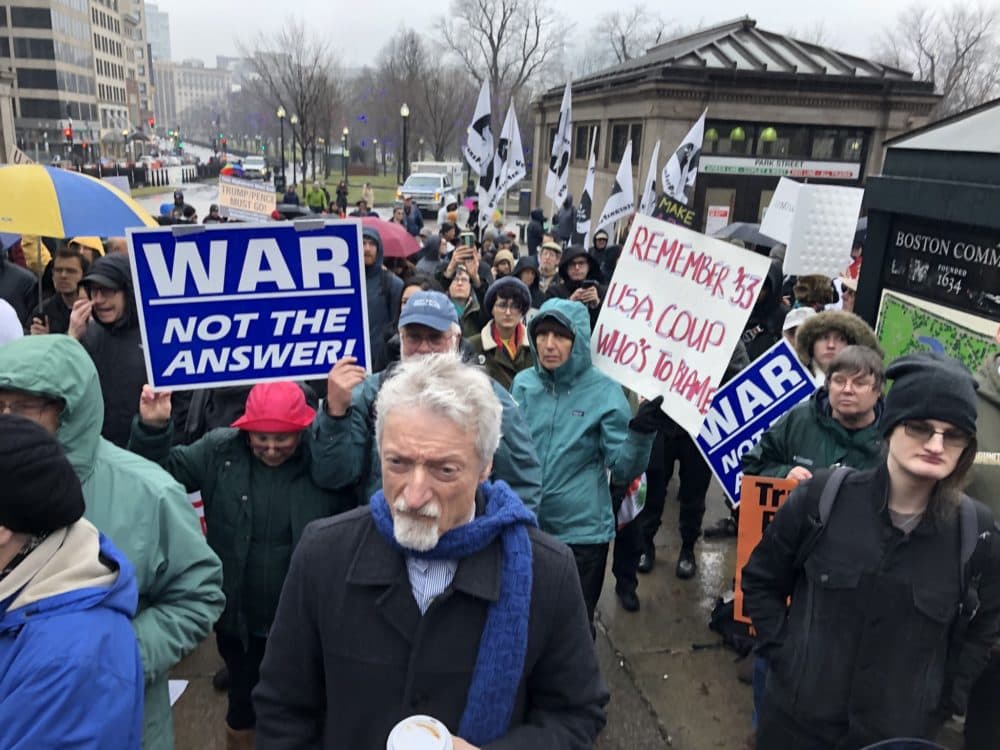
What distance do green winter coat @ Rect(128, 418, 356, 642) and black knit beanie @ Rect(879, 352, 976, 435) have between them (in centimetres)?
214

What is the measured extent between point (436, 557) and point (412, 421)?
31 cm

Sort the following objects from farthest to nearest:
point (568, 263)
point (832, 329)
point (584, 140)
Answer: point (584, 140) → point (568, 263) → point (832, 329)

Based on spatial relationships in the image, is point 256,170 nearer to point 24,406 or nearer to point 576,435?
point 576,435

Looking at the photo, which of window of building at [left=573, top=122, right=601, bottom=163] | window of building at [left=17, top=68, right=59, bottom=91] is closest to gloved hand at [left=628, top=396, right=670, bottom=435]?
window of building at [left=573, top=122, right=601, bottom=163]

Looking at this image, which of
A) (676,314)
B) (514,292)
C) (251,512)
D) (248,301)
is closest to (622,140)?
(514,292)

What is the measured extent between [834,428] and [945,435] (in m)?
0.99

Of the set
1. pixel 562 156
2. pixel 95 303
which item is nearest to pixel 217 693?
pixel 95 303

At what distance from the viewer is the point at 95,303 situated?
407cm

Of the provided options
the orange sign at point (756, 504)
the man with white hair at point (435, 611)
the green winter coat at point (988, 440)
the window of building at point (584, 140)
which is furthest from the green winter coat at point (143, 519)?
the window of building at point (584, 140)

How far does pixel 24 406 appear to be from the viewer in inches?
82.1

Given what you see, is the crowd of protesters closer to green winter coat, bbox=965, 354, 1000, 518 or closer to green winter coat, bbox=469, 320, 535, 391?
green winter coat, bbox=965, 354, 1000, 518

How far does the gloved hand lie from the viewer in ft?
10.5

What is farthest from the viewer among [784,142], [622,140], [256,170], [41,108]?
[41,108]

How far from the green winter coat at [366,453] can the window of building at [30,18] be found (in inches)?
4061
